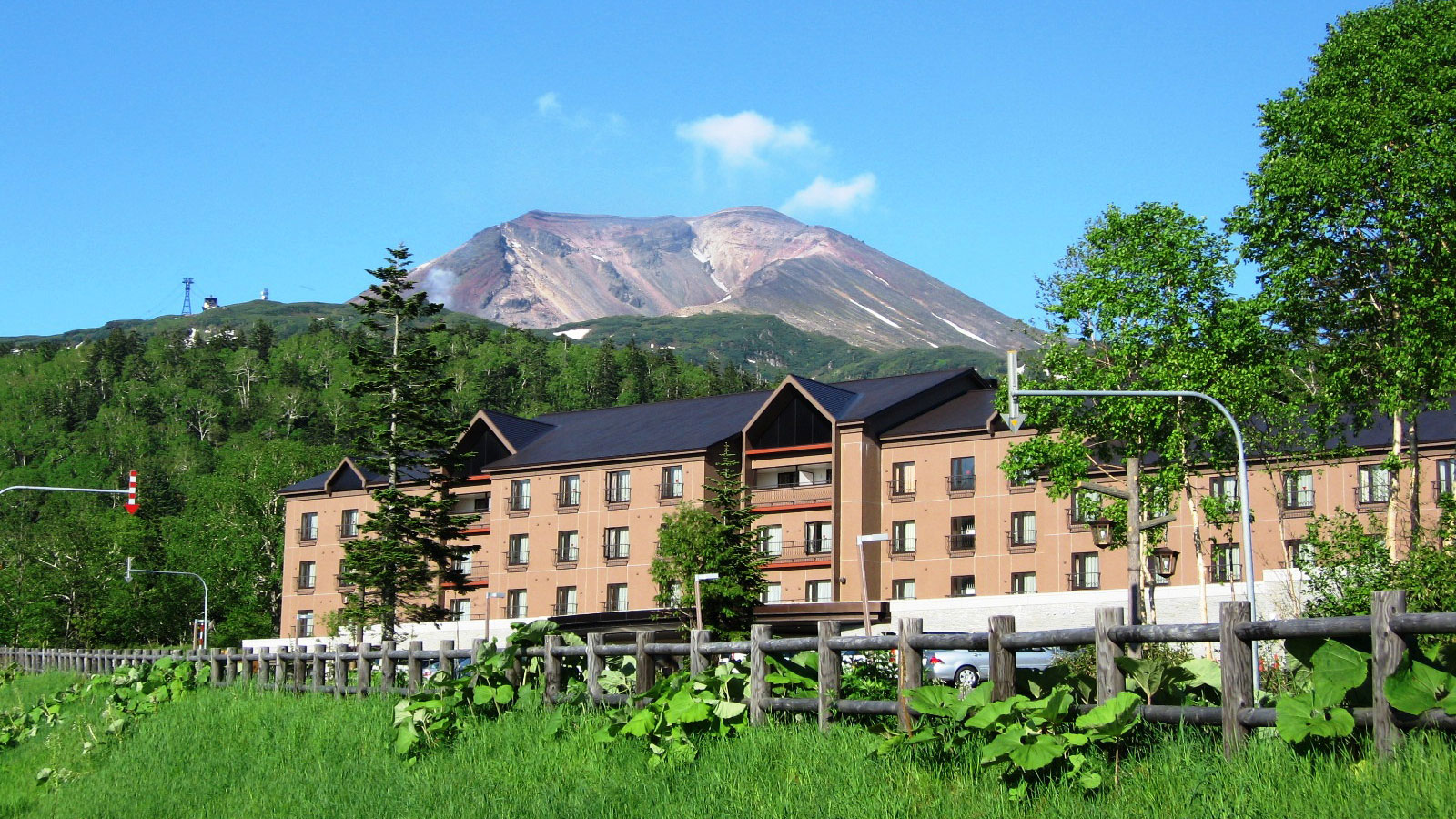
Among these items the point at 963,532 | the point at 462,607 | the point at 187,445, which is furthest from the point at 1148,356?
the point at 187,445

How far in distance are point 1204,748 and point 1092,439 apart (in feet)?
152

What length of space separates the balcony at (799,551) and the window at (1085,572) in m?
10.7

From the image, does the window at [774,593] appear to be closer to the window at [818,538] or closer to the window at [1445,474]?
the window at [818,538]

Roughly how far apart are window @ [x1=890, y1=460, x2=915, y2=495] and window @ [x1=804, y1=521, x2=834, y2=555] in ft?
11.0

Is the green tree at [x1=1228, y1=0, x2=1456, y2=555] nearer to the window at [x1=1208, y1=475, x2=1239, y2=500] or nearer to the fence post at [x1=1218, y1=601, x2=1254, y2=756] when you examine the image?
the window at [x1=1208, y1=475, x2=1239, y2=500]

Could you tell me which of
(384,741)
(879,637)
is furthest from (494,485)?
(879,637)

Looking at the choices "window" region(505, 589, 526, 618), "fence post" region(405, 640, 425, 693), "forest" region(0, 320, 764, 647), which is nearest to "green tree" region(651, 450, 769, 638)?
"window" region(505, 589, 526, 618)

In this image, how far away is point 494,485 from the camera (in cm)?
7081

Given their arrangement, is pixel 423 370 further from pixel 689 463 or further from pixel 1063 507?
pixel 1063 507

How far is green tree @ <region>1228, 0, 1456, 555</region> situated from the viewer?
34625mm

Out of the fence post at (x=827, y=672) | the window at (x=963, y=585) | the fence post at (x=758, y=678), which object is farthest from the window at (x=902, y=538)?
the fence post at (x=827, y=672)

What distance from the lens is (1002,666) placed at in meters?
11.4

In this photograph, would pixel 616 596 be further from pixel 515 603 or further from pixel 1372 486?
pixel 1372 486

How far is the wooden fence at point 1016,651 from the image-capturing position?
8797 millimetres
